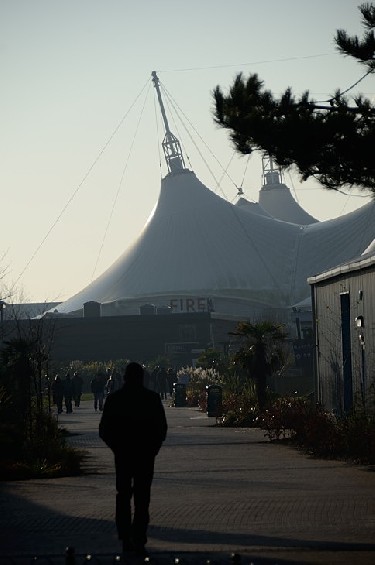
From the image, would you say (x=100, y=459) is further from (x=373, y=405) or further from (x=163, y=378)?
(x=163, y=378)

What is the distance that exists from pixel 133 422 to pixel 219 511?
2.94m

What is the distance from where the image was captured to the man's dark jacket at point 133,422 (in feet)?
37.1

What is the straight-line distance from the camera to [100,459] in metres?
22.6

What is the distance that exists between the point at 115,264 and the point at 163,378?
84913 mm

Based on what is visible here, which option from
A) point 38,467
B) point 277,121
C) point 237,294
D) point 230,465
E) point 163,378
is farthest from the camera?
point 237,294

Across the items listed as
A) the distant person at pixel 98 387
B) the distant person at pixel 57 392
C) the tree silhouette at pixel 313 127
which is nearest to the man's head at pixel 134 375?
the tree silhouette at pixel 313 127

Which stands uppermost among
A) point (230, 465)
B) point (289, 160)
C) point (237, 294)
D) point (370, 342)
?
point (237, 294)

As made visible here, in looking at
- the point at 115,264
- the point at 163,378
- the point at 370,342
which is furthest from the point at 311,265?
the point at 370,342

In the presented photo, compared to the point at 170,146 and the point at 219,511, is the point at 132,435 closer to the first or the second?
the point at 219,511

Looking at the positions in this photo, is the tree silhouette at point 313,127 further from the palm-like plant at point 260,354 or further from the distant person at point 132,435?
the palm-like plant at point 260,354

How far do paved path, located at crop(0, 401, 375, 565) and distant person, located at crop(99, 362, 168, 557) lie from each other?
429 mm

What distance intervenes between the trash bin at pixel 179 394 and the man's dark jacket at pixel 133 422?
1546 inches

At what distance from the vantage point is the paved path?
1105 cm

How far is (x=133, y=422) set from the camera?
11305 millimetres
